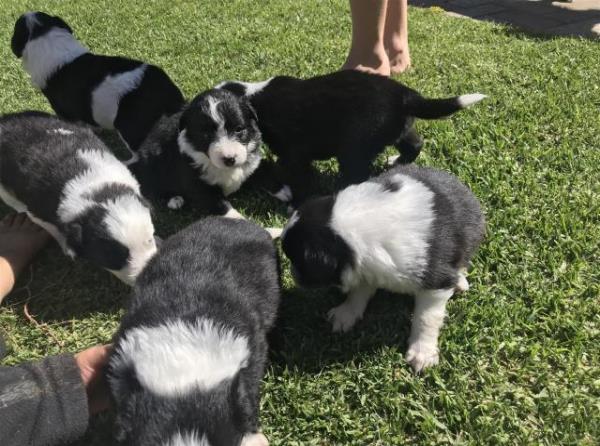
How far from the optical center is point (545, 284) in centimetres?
321

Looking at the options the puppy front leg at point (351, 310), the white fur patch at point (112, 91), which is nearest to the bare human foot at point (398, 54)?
the white fur patch at point (112, 91)

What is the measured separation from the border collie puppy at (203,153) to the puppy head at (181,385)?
5.74 ft

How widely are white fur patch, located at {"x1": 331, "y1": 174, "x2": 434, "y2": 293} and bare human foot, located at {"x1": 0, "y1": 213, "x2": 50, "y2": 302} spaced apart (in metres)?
2.25

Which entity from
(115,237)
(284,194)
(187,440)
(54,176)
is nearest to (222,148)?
(284,194)

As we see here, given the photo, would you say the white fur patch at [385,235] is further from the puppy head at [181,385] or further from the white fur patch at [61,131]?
the white fur patch at [61,131]

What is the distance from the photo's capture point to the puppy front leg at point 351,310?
3.10 m

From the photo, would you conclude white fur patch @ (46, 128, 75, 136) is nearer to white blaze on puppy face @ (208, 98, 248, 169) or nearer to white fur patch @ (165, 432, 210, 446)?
white blaze on puppy face @ (208, 98, 248, 169)

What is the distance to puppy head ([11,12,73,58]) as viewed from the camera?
5566 millimetres

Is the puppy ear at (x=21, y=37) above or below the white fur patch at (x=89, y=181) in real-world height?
above

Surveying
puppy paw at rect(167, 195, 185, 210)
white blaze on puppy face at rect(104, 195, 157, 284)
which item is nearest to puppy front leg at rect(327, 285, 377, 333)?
white blaze on puppy face at rect(104, 195, 157, 284)

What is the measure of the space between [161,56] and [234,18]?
164cm

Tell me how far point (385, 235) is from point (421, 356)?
0.68m

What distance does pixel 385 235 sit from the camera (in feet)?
9.10

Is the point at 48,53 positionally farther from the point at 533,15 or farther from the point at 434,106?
the point at 533,15
